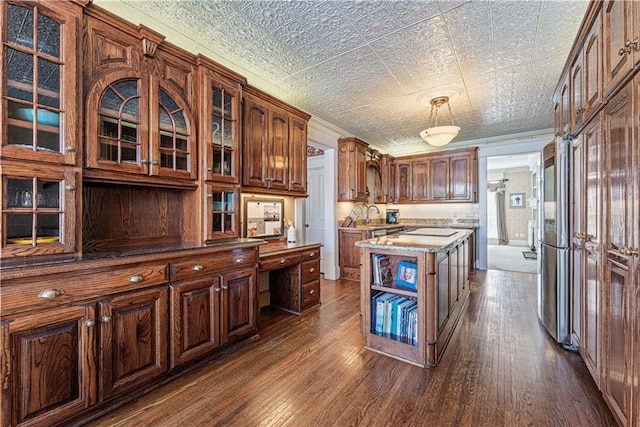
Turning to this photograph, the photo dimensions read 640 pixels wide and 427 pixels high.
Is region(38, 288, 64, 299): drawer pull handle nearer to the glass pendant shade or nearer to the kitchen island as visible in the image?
the kitchen island

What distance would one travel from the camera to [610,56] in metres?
1.50

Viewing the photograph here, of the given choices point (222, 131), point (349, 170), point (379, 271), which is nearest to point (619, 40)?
point (379, 271)

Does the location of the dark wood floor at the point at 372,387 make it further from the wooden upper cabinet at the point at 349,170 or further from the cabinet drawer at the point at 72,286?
the wooden upper cabinet at the point at 349,170

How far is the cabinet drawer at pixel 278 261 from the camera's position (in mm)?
2818

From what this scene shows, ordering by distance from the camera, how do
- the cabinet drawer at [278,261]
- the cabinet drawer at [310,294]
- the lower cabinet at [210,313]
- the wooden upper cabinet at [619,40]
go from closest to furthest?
the wooden upper cabinet at [619,40] → the lower cabinet at [210,313] → the cabinet drawer at [278,261] → the cabinet drawer at [310,294]

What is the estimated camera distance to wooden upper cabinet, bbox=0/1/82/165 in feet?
4.56

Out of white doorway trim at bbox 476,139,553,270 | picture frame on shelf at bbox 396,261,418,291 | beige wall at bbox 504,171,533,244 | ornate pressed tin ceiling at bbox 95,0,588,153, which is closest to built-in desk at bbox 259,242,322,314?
picture frame on shelf at bbox 396,261,418,291

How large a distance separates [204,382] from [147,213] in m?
1.44

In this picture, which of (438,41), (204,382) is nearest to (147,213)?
(204,382)

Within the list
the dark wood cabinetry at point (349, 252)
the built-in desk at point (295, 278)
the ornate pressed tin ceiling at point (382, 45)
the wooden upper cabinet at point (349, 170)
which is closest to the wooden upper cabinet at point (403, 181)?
the wooden upper cabinet at point (349, 170)

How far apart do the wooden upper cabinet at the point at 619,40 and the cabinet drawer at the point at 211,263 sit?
8.77 feet

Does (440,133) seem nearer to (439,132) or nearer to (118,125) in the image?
(439,132)

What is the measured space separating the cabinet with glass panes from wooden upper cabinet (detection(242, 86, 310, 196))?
1.43 m

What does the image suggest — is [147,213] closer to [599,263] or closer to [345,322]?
[345,322]
